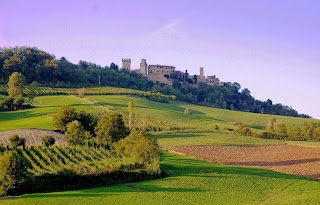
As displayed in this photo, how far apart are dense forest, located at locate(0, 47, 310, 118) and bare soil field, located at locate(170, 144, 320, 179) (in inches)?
2900

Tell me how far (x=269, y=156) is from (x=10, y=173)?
3509 cm

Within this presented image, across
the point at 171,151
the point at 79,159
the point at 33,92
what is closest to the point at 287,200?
the point at 79,159

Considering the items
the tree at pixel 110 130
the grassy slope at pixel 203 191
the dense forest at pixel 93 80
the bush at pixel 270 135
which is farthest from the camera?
the dense forest at pixel 93 80

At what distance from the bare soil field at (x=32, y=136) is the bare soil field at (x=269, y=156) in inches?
615

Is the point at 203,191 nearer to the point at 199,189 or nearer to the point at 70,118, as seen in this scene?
the point at 199,189

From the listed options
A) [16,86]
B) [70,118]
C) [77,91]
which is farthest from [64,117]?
[77,91]

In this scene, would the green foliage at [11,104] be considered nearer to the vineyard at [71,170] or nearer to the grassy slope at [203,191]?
the vineyard at [71,170]

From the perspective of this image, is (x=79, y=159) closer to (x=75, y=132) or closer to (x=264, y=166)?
(x=75, y=132)

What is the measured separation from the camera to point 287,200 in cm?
3030

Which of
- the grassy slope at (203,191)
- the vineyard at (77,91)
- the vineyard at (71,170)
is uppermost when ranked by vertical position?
the vineyard at (77,91)

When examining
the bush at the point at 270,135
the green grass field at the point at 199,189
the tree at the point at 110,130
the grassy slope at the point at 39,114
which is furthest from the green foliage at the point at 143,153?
the bush at the point at 270,135

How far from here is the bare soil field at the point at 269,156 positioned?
46.2 metres

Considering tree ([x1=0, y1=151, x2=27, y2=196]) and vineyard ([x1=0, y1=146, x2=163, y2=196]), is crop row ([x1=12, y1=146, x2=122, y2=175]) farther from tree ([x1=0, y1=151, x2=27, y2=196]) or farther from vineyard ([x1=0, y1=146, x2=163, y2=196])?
tree ([x1=0, y1=151, x2=27, y2=196])

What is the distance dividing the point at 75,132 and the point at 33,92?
46099mm
